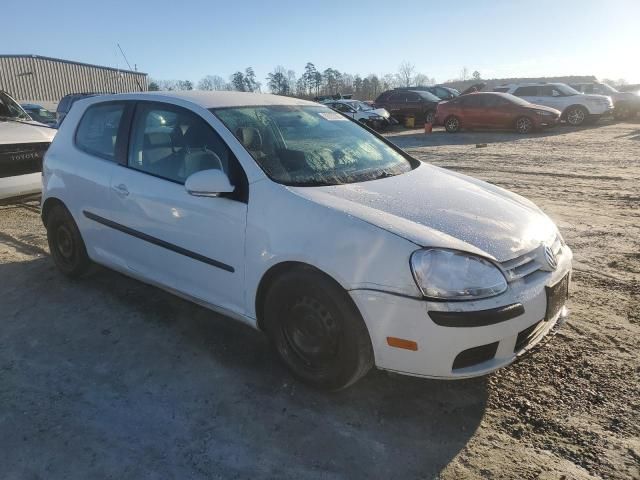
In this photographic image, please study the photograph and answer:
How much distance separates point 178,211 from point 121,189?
70 cm

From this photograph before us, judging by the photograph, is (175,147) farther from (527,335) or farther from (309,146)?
(527,335)

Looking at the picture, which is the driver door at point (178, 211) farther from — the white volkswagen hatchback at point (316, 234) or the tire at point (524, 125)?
the tire at point (524, 125)

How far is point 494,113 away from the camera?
1752 cm

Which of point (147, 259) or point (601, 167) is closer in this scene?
point (147, 259)

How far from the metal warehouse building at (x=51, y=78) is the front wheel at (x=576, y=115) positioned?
2796 centimetres

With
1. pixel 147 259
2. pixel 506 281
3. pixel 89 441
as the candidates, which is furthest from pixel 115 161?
pixel 506 281

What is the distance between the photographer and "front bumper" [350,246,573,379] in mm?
2357

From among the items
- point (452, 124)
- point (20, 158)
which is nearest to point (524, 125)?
point (452, 124)

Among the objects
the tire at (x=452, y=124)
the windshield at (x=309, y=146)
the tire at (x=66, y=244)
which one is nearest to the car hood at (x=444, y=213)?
the windshield at (x=309, y=146)

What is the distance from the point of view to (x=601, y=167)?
986cm

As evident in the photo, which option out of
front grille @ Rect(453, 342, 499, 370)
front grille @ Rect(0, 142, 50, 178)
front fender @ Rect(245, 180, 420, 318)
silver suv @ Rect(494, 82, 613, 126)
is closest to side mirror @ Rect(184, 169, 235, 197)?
front fender @ Rect(245, 180, 420, 318)

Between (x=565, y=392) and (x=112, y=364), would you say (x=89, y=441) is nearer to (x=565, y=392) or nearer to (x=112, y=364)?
(x=112, y=364)

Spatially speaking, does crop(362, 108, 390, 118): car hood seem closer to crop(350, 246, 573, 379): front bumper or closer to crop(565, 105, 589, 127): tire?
crop(565, 105, 589, 127): tire

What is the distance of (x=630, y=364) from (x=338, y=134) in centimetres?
242
